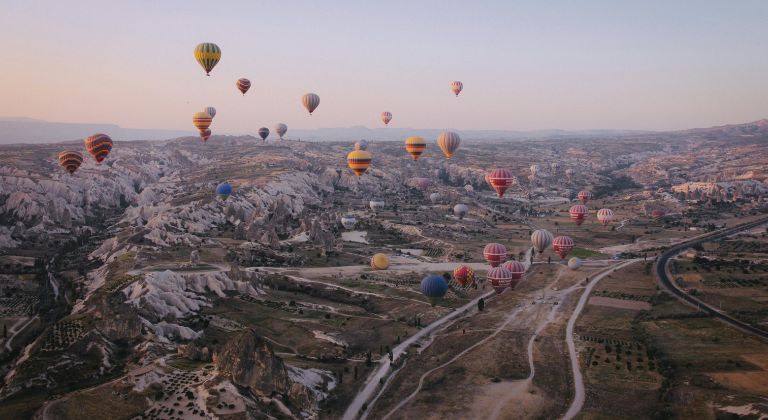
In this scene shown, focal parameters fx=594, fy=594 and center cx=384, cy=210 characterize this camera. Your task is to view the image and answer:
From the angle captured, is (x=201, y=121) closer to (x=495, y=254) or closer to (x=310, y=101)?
(x=310, y=101)

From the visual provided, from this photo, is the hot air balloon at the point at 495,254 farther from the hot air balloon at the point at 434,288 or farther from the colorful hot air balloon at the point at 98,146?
the colorful hot air balloon at the point at 98,146

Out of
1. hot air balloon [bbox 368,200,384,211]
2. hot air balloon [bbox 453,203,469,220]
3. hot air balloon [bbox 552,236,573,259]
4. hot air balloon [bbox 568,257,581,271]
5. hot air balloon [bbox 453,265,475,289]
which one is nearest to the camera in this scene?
hot air balloon [bbox 453,265,475,289]

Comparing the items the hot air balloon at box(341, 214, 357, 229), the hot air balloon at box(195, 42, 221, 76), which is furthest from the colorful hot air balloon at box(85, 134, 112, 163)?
the hot air balloon at box(341, 214, 357, 229)

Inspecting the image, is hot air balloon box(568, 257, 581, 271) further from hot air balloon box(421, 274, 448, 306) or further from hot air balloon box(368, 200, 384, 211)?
hot air balloon box(368, 200, 384, 211)

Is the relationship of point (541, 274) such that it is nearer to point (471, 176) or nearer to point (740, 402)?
point (740, 402)

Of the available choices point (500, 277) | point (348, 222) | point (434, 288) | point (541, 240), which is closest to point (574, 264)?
point (541, 240)

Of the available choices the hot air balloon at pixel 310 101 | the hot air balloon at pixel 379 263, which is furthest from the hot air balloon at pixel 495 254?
the hot air balloon at pixel 310 101

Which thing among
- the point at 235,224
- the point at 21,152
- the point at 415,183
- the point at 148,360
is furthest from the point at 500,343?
the point at 21,152
